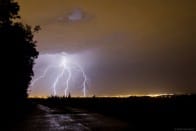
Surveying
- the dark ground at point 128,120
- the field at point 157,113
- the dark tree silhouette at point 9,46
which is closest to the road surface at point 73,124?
the dark ground at point 128,120

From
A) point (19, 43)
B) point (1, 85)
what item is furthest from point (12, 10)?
point (1, 85)

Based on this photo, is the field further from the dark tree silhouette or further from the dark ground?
the dark tree silhouette

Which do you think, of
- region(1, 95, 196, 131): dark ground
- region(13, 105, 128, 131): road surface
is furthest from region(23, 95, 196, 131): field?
region(13, 105, 128, 131): road surface

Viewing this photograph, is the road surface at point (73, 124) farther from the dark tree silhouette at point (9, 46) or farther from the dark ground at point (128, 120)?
the dark tree silhouette at point (9, 46)

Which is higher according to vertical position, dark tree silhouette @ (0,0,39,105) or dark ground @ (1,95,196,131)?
dark tree silhouette @ (0,0,39,105)

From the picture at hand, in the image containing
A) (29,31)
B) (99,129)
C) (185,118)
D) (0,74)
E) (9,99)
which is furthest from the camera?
(29,31)

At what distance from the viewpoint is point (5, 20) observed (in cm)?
4566

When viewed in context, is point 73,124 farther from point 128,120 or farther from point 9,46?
point 9,46

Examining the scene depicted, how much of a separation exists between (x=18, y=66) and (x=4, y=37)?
5.14 meters

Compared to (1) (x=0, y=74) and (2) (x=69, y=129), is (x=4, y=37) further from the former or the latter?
(2) (x=69, y=129)

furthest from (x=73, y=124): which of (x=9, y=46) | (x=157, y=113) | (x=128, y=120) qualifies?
(x=9, y=46)

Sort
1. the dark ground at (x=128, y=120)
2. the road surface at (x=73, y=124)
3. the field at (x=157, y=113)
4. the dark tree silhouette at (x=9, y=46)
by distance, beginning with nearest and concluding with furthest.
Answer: the field at (x=157, y=113)
the dark ground at (x=128, y=120)
the road surface at (x=73, y=124)
the dark tree silhouette at (x=9, y=46)

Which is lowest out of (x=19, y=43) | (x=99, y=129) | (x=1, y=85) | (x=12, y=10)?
(x=99, y=129)

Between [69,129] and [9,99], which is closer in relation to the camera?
[69,129]
